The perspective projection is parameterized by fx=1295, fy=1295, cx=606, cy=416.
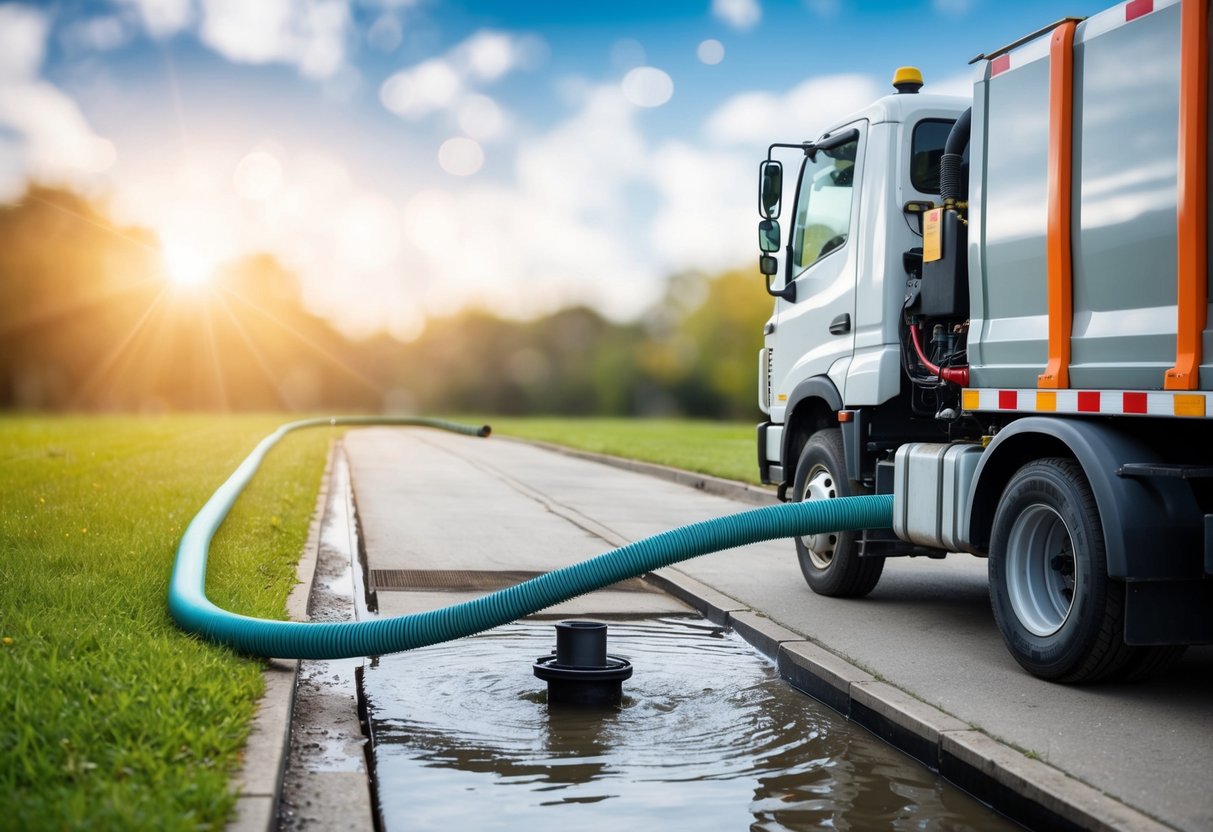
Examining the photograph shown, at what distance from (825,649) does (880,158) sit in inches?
124

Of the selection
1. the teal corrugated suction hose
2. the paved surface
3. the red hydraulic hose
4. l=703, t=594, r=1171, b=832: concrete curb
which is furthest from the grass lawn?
the red hydraulic hose

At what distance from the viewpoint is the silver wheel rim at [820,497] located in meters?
8.34

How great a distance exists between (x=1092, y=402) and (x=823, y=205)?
338cm

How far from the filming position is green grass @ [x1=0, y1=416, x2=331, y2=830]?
12.3 ft

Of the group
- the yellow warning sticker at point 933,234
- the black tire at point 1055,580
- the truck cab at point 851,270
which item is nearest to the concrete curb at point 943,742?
the black tire at point 1055,580

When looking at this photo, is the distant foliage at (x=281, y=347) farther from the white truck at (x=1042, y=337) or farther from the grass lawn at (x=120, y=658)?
the white truck at (x=1042, y=337)

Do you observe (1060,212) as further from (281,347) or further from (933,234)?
(281,347)

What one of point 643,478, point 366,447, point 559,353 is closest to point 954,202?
point 643,478

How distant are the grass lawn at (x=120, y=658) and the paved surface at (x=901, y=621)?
1203mm

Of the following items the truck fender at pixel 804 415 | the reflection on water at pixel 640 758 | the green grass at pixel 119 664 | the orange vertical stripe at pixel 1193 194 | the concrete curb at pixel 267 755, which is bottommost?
the reflection on water at pixel 640 758

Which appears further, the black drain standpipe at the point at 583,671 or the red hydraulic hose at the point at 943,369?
the red hydraulic hose at the point at 943,369

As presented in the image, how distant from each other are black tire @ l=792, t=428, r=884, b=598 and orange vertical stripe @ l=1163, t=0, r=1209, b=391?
9.96 ft

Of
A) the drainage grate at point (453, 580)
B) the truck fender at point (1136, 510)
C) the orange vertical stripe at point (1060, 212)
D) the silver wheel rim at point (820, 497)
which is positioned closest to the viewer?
the truck fender at point (1136, 510)

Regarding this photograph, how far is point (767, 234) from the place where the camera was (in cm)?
874
